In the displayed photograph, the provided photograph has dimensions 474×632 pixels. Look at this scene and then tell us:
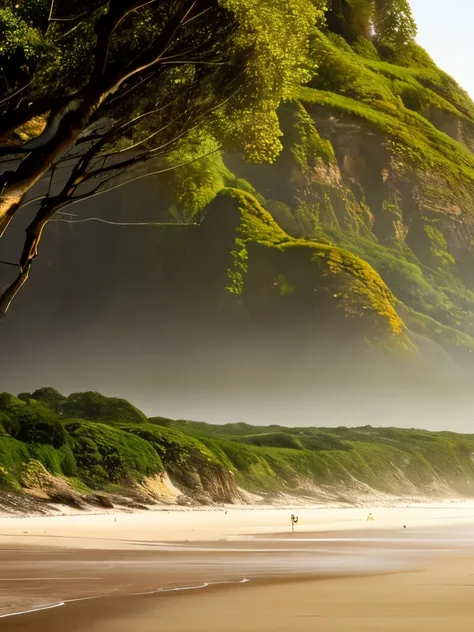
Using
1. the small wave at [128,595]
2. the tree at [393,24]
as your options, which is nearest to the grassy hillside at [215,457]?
the small wave at [128,595]

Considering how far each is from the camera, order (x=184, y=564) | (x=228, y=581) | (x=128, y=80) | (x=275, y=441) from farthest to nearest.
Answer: (x=275, y=441)
(x=128, y=80)
(x=184, y=564)
(x=228, y=581)

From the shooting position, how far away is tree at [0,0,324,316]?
593 inches

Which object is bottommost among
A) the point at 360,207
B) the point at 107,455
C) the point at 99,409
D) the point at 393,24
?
the point at 107,455

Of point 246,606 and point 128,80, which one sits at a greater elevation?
point 128,80

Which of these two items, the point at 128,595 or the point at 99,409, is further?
the point at 99,409

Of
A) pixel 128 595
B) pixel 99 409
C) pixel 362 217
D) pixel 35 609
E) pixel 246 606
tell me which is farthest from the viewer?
pixel 362 217

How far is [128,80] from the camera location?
1777cm

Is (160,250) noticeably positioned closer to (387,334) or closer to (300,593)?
(387,334)

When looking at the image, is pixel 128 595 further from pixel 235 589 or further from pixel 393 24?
pixel 393 24

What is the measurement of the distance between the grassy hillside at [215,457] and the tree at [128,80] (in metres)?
16.6

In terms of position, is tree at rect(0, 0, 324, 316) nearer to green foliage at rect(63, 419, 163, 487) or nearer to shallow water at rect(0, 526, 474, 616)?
shallow water at rect(0, 526, 474, 616)

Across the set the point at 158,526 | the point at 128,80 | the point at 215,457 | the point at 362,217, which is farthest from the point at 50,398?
the point at 362,217

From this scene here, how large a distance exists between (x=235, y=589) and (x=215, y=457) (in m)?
34.7

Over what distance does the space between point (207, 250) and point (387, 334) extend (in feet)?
51.5
